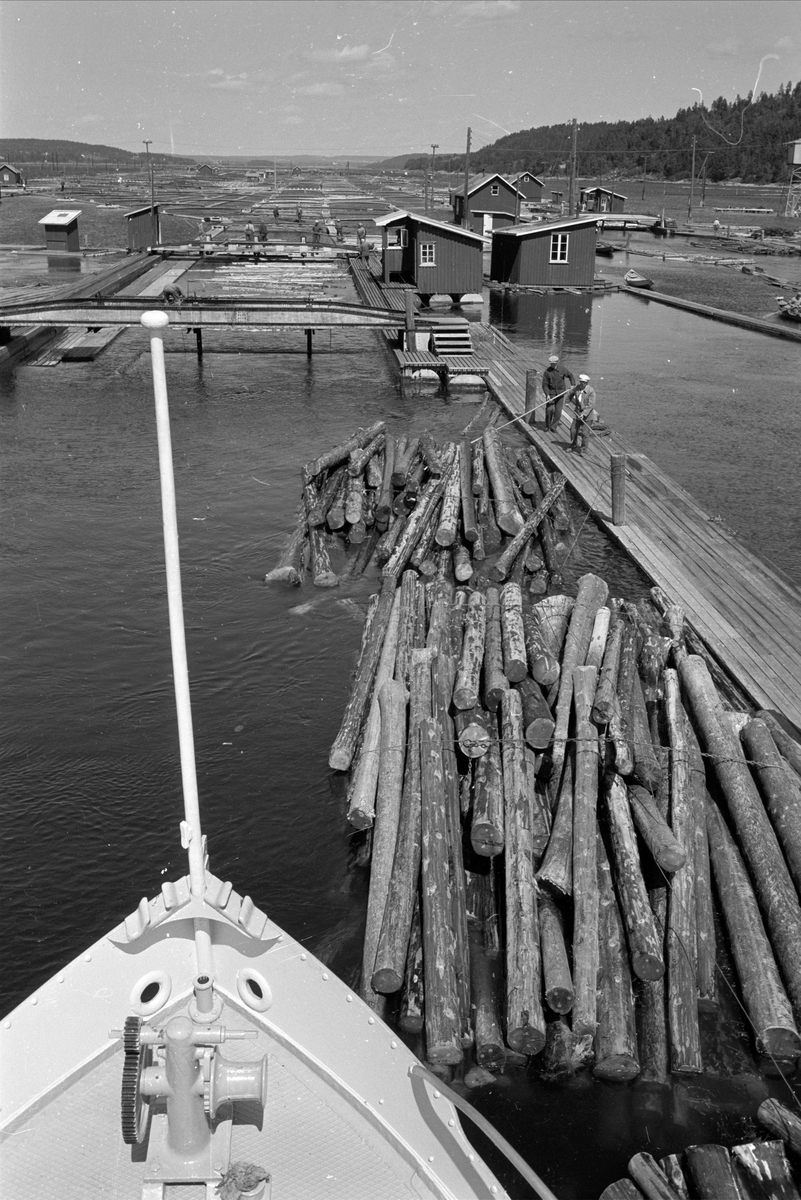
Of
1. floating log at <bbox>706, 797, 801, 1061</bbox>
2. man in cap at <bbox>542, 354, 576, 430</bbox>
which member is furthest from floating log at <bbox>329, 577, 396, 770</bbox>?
man in cap at <bbox>542, 354, 576, 430</bbox>

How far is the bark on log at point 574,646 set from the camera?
1223cm

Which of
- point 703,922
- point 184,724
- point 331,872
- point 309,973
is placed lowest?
point 331,872

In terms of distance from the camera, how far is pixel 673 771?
11.6 m

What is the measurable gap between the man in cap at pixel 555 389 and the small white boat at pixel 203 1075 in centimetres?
2272

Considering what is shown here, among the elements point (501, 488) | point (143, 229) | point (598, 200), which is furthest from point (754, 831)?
point (598, 200)

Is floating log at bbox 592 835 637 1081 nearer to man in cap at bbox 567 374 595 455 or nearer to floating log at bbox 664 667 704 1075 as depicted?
floating log at bbox 664 667 704 1075

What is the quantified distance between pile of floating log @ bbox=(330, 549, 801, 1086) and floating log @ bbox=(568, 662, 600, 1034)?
2cm

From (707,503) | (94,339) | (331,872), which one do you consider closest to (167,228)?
(94,339)

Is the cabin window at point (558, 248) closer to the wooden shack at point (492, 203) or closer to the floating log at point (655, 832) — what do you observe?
the wooden shack at point (492, 203)

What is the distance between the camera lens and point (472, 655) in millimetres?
14109

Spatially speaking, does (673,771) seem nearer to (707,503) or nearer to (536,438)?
(707,503)

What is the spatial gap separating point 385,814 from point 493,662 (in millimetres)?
3166

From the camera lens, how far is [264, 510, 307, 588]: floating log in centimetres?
1972

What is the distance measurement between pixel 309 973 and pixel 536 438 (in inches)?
891
